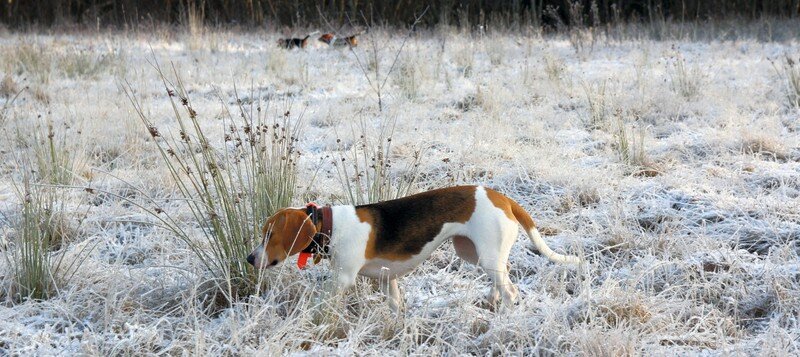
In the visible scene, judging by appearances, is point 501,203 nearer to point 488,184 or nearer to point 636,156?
point 488,184

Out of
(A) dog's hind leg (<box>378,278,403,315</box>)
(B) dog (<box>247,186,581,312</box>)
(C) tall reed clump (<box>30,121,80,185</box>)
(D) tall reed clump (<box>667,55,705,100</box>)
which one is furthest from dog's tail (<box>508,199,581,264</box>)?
(D) tall reed clump (<box>667,55,705,100</box>)

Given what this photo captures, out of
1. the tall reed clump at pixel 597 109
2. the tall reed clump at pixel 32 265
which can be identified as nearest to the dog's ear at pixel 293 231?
the tall reed clump at pixel 32 265

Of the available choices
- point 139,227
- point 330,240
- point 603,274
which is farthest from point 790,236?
point 139,227

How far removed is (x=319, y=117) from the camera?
238 inches

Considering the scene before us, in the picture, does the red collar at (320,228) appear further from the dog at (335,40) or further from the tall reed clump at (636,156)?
the dog at (335,40)

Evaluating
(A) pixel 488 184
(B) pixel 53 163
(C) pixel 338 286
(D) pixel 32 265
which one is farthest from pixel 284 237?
(B) pixel 53 163

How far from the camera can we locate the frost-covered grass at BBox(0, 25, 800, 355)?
2.73 metres

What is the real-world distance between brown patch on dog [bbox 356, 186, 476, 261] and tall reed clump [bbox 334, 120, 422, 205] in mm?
562

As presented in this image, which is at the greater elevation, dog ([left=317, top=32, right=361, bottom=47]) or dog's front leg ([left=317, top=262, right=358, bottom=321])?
dog ([left=317, top=32, right=361, bottom=47])

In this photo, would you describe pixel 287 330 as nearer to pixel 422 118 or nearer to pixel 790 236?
pixel 790 236

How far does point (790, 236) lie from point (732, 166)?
103cm

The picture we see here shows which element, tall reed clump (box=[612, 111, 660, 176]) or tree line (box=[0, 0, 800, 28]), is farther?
tree line (box=[0, 0, 800, 28])

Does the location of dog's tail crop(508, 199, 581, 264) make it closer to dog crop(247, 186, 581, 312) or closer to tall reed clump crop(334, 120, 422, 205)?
dog crop(247, 186, 581, 312)

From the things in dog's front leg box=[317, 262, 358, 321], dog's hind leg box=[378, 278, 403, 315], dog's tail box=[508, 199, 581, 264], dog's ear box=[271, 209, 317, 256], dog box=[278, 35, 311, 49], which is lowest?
dog's hind leg box=[378, 278, 403, 315]
